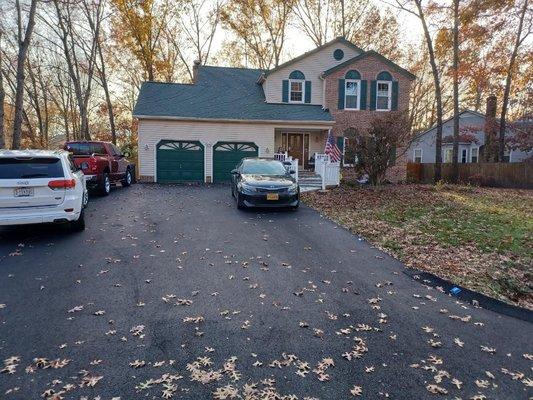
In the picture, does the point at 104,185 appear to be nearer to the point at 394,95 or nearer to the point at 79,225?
the point at 79,225

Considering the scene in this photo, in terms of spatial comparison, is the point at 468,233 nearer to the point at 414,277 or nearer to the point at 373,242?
the point at 373,242

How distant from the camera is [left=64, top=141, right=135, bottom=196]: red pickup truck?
12.7 m

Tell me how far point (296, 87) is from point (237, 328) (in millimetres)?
19451

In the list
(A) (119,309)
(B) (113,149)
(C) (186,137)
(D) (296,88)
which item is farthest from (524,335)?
(D) (296,88)

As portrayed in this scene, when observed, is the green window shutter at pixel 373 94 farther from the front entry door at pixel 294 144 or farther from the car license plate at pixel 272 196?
the car license plate at pixel 272 196

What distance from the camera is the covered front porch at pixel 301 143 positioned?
21.5 meters

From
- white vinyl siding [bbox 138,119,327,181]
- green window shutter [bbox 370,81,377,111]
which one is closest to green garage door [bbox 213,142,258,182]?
white vinyl siding [bbox 138,119,327,181]

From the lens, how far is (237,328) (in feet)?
13.6

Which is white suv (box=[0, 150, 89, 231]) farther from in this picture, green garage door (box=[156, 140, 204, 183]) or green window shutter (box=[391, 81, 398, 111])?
green window shutter (box=[391, 81, 398, 111])

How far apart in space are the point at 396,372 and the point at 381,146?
12.2 metres

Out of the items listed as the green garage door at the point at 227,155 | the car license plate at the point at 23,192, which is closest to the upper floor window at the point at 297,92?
the green garage door at the point at 227,155

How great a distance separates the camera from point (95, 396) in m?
2.98

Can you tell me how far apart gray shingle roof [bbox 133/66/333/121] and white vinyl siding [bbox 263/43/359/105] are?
1.89 feet

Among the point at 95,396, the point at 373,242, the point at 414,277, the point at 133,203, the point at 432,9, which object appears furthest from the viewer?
the point at 432,9
